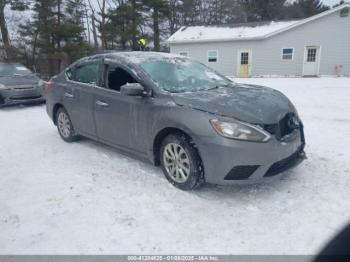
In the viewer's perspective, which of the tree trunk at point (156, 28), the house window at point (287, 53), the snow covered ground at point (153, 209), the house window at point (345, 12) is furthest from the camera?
the tree trunk at point (156, 28)

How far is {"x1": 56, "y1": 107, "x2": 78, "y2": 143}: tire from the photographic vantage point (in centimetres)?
555

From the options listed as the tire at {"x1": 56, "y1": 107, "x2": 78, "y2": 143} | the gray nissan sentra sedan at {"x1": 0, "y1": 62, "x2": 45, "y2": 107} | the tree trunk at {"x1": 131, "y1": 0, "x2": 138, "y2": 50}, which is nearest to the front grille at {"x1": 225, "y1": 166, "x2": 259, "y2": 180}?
the tire at {"x1": 56, "y1": 107, "x2": 78, "y2": 143}

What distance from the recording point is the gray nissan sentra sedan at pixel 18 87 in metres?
9.07

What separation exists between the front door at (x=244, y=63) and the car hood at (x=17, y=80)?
1614 cm

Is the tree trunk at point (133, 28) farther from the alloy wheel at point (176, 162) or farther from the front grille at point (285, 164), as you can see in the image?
the front grille at point (285, 164)

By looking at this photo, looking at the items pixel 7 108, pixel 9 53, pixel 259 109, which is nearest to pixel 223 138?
pixel 259 109

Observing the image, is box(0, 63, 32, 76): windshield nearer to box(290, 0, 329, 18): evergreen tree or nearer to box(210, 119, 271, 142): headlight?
box(210, 119, 271, 142): headlight

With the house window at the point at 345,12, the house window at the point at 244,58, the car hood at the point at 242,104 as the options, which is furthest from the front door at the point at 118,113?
the house window at the point at 345,12

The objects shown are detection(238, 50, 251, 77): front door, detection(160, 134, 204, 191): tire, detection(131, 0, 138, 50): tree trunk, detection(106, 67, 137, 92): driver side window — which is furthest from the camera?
detection(131, 0, 138, 50): tree trunk

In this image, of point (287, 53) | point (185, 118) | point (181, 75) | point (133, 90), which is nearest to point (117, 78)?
point (133, 90)

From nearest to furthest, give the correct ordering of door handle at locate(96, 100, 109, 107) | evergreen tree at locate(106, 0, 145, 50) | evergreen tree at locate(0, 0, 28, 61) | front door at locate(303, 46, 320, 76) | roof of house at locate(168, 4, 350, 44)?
door handle at locate(96, 100, 109, 107) < evergreen tree at locate(0, 0, 28, 61) < front door at locate(303, 46, 320, 76) < roof of house at locate(168, 4, 350, 44) < evergreen tree at locate(106, 0, 145, 50)

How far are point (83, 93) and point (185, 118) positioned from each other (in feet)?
7.49

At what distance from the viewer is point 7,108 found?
9.76 metres

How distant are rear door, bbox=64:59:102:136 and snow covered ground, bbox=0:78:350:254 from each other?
0.55 meters
